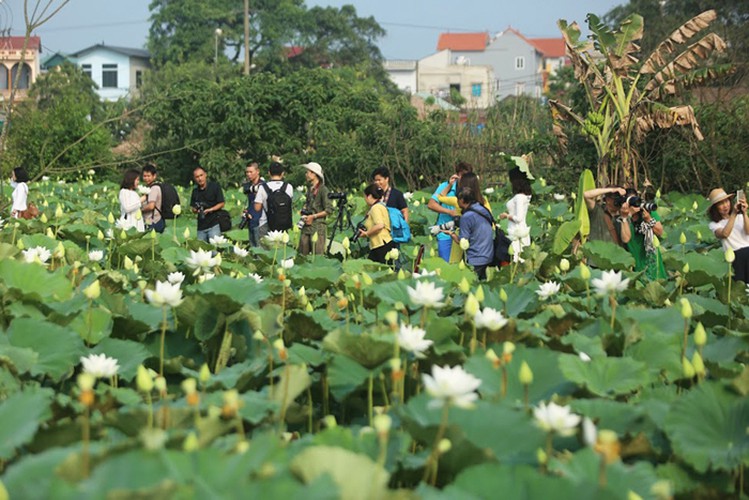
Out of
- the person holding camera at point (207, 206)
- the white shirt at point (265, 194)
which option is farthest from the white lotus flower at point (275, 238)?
the person holding camera at point (207, 206)

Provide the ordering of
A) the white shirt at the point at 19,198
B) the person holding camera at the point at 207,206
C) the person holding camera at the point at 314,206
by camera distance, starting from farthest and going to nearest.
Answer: the white shirt at the point at 19,198
the person holding camera at the point at 207,206
the person holding camera at the point at 314,206

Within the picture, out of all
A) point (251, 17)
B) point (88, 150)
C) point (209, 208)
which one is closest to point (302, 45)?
point (251, 17)

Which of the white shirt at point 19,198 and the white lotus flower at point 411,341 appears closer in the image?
the white lotus flower at point 411,341

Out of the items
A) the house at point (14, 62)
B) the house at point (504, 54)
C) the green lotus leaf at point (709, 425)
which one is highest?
the house at point (504, 54)

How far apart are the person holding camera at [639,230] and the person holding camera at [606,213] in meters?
0.08

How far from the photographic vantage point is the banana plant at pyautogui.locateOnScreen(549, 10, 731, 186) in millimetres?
12281

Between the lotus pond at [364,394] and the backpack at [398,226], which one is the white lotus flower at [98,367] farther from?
the backpack at [398,226]

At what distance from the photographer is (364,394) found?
2.90 m

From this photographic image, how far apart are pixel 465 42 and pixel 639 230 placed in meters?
70.8

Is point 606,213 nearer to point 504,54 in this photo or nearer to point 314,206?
point 314,206

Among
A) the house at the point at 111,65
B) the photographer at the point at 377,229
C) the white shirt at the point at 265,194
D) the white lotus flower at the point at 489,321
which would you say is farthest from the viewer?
the house at the point at 111,65

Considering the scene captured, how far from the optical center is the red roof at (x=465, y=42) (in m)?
75.0

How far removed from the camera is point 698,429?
7.99 feet

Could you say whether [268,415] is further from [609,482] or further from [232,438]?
[609,482]
